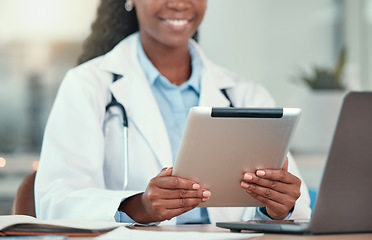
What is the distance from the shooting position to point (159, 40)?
77.9 inches

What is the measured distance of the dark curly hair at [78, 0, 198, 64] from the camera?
2.11m

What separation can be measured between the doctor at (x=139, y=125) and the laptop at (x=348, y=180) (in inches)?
11.3

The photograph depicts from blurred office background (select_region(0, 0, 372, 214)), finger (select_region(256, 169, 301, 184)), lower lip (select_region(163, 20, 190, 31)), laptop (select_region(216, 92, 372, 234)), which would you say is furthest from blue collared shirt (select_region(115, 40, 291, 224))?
blurred office background (select_region(0, 0, 372, 214))

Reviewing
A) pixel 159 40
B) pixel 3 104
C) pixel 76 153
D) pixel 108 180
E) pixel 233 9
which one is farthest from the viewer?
pixel 233 9

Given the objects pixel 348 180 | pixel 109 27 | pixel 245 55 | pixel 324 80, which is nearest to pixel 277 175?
pixel 348 180

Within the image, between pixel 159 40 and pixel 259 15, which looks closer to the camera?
pixel 159 40

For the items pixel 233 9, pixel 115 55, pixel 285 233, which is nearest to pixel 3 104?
pixel 233 9

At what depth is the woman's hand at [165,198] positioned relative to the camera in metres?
1.28

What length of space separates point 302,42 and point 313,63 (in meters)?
0.16

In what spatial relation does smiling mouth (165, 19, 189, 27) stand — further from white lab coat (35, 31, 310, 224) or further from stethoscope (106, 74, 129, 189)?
stethoscope (106, 74, 129, 189)

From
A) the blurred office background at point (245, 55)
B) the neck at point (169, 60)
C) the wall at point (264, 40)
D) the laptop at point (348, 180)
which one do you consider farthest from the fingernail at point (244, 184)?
the wall at point (264, 40)

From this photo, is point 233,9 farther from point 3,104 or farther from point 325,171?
point 325,171

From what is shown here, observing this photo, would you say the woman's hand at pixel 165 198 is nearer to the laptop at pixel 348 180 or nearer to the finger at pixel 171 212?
the finger at pixel 171 212

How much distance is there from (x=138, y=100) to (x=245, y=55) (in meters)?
2.04
